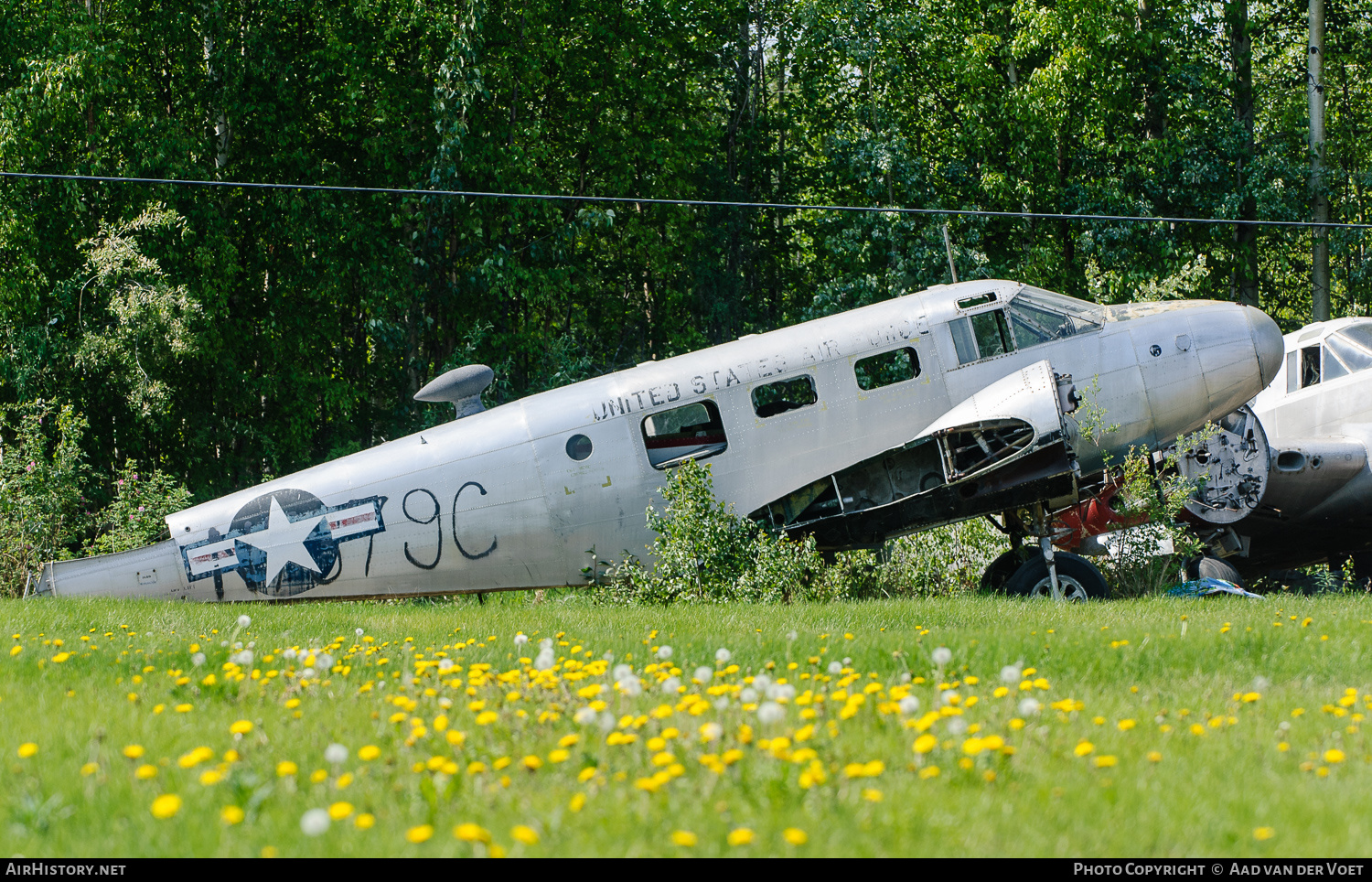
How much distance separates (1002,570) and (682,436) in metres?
4.61

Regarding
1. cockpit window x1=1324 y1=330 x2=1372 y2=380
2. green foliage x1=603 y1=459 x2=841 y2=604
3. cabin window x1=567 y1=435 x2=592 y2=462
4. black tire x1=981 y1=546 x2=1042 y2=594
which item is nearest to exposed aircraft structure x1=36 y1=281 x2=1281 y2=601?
cabin window x1=567 y1=435 x2=592 y2=462

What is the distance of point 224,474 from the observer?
22938 mm

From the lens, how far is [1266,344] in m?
12.2

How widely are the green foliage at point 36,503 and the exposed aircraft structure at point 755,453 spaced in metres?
4.44

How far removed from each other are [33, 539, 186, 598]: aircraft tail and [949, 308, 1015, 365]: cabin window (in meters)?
9.08

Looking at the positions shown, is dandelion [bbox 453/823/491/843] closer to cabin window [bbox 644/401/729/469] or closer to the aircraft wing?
cabin window [bbox 644/401/729/469]

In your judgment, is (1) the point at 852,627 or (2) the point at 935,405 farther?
(2) the point at 935,405

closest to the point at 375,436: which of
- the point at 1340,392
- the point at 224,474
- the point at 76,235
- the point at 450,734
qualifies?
the point at 224,474

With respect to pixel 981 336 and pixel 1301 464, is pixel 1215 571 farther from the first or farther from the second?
pixel 981 336

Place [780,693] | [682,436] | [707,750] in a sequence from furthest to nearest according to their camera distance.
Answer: [682,436]
[780,693]
[707,750]

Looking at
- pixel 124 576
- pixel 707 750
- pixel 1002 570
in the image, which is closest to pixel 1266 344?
pixel 1002 570

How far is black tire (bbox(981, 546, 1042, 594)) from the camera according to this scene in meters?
13.7

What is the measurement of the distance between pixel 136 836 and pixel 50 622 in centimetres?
726
